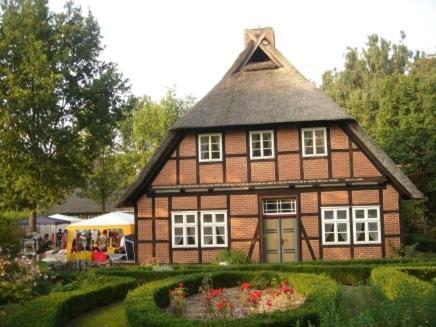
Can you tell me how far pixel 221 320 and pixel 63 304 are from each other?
13.6 feet

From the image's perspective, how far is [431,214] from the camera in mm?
30594

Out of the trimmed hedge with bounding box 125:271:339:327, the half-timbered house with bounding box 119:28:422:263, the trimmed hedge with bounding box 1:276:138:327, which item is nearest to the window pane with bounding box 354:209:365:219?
the half-timbered house with bounding box 119:28:422:263

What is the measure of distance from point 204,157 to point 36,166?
1030 cm

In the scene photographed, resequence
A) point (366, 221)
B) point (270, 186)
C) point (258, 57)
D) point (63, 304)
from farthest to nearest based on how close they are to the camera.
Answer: point (258, 57) → point (270, 186) → point (366, 221) → point (63, 304)

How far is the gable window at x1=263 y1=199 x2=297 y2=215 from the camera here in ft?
69.1

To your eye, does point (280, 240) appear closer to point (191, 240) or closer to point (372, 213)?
point (191, 240)

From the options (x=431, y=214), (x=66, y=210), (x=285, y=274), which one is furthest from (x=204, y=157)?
(x=66, y=210)

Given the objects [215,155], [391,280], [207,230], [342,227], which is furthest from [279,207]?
[391,280]

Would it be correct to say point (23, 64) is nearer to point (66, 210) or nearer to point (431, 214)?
point (431, 214)

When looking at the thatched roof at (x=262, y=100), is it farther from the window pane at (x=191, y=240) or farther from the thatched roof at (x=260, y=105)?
the window pane at (x=191, y=240)

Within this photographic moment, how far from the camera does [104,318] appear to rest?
480 inches

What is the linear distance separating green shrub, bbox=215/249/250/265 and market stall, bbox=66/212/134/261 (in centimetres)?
582

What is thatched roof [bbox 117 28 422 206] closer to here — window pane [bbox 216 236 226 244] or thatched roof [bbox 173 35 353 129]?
thatched roof [bbox 173 35 353 129]

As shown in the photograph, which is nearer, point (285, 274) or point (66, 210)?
point (285, 274)
